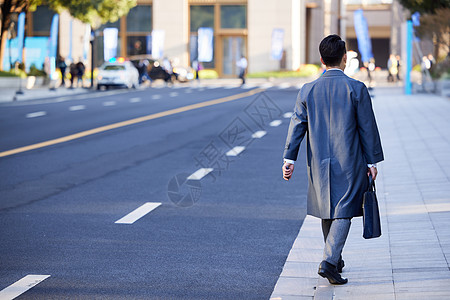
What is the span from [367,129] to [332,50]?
0.59m

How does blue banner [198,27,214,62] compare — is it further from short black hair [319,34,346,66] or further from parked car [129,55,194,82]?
short black hair [319,34,346,66]

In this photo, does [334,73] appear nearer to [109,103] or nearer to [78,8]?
[109,103]

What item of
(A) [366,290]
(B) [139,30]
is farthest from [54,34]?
(A) [366,290]

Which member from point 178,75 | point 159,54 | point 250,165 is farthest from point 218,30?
point 250,165

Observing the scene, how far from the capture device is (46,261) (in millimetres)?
6367

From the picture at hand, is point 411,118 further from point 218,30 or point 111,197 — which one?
point 218,30

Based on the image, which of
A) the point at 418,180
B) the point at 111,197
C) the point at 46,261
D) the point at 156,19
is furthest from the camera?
the point at 156,19

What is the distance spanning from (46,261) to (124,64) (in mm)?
37370

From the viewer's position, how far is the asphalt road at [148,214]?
584cm

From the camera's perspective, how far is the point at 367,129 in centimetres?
530

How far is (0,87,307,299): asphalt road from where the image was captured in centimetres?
584

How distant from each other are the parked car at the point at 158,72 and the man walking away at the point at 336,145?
44.0 metres

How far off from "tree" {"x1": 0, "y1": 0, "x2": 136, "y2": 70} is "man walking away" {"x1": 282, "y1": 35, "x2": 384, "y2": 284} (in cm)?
3116

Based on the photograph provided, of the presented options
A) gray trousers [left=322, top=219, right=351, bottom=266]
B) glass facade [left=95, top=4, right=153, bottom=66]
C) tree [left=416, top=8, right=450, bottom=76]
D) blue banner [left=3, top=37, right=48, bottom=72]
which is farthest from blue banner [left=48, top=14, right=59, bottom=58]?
gray trousers [left=322, top=219, right=351, bottom=266]
